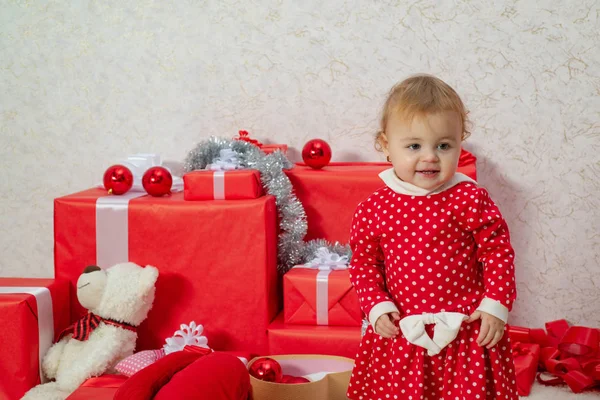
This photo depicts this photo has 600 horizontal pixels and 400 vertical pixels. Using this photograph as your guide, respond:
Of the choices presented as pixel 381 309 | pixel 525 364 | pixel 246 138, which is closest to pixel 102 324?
pixel 246 138

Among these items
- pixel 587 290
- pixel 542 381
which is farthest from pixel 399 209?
pixel 587 290

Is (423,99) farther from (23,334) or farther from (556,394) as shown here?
(23,334)

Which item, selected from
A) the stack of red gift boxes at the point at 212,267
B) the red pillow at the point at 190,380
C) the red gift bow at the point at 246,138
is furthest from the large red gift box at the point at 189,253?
the red pillow at the point at 190,380

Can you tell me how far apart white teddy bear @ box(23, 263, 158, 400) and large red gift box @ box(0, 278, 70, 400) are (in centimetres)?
3

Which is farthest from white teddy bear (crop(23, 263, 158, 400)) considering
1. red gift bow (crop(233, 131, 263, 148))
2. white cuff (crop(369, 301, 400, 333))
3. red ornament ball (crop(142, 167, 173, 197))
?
white cuff (crop(369, 301, 400, 333))

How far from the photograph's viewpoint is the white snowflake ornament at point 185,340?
5.32 ft

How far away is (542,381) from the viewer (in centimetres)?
173

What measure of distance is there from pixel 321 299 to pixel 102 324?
555 millimetres

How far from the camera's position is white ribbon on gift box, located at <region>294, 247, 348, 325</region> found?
5.42 ft

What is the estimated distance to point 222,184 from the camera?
5.56 feet

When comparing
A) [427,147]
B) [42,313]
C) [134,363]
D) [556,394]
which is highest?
[427,147]

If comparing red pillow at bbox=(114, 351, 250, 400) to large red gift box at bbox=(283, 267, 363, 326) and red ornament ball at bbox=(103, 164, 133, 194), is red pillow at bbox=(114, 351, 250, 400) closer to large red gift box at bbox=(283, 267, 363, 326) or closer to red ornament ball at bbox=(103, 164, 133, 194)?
large red gift box at bbox=(283, 267, 363, 326)

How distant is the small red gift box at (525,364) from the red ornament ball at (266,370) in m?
0.63

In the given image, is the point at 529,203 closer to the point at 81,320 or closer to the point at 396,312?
the point at 396,312
